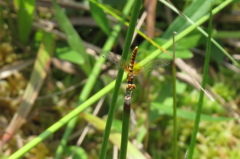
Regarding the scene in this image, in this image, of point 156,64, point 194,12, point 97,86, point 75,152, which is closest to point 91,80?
point 97,86

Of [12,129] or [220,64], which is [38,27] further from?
[220,64]

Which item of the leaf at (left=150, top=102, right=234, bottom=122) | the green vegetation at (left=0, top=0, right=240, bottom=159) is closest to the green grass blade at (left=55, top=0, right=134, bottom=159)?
the green vegetation at (left=0, top=0, right=240, bottom=159)

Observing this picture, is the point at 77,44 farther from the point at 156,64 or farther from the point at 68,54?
the point at 156,64

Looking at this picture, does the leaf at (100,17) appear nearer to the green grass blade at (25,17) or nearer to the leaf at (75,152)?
the green grass blade at (25,17)

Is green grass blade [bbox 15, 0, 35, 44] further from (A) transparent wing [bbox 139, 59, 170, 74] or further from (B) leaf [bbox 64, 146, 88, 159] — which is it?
(A) transparent wing [bbox 139, 59, 170, 74]

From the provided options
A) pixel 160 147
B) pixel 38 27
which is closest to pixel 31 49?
pixel 38 27

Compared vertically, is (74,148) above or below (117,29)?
below

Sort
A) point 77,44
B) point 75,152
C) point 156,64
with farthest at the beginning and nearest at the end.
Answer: point 77,44 → point 75,152 → point 156,64
